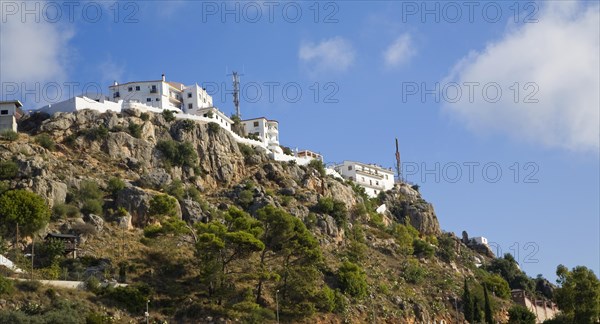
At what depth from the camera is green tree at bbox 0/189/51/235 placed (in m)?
67.0

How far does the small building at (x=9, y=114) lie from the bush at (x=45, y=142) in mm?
4199

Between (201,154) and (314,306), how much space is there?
Result: 95.3ft

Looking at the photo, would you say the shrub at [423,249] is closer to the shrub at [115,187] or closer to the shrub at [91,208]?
the shrub at [115,187]

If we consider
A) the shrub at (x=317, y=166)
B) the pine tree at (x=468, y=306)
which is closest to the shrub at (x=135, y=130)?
the shrub at (x=317, y=166)

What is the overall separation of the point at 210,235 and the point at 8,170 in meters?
20.9

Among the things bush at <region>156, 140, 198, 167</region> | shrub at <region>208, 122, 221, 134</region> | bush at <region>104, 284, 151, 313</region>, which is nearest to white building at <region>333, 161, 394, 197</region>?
shrub at <region>208, 122, 221, 134</region>

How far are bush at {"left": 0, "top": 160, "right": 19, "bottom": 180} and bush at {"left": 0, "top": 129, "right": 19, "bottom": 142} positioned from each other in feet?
25.4

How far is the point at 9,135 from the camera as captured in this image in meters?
82.3

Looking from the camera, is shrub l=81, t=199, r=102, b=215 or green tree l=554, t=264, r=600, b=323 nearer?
green tree l=554, t=264, r=600, b=323

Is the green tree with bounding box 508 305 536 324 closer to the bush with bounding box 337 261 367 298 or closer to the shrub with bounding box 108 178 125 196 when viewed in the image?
the bush with bounding box 337 261 367 298

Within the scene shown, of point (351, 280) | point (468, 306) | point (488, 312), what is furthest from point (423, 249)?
point (351, 280)

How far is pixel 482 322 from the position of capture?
80000 millimetres

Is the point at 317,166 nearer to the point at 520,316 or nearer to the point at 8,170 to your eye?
the point at 520,316

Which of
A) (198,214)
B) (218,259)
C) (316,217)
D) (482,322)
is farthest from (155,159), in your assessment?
(482,322)
